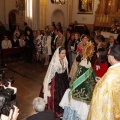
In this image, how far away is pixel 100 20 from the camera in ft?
49.1

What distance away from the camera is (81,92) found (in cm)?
Result: 383

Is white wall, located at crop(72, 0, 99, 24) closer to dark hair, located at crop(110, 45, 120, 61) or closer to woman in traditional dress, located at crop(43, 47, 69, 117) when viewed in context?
woman in traditional dress, located at crop(43, 47, 69, 117)

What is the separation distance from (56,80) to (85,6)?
12044 millimetres

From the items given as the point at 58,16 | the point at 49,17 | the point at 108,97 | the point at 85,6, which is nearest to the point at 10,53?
the point at 49,17

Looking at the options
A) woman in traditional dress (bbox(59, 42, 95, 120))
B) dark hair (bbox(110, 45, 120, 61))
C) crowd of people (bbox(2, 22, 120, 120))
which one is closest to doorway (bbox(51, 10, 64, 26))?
crowd of people (bbox(2, 22, 120, 120))

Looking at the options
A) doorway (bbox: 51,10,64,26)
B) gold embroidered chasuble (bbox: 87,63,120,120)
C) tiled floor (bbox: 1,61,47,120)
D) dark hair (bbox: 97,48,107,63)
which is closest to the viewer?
gold embroidered chasuble (bbox: 87,63,120,120)

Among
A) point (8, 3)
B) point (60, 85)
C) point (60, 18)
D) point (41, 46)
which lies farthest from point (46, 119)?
point (8, 3)

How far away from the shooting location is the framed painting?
15.4 metres

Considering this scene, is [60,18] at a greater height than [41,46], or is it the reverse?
[60,18]

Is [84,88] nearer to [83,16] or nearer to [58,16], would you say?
[83,16]

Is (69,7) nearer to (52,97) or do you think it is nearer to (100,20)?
(100,20)

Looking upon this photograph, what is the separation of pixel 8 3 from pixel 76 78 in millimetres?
15966

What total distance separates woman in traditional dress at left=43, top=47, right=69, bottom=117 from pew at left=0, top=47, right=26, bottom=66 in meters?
5.32

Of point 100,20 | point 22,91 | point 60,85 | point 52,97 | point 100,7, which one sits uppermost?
point 100,7
